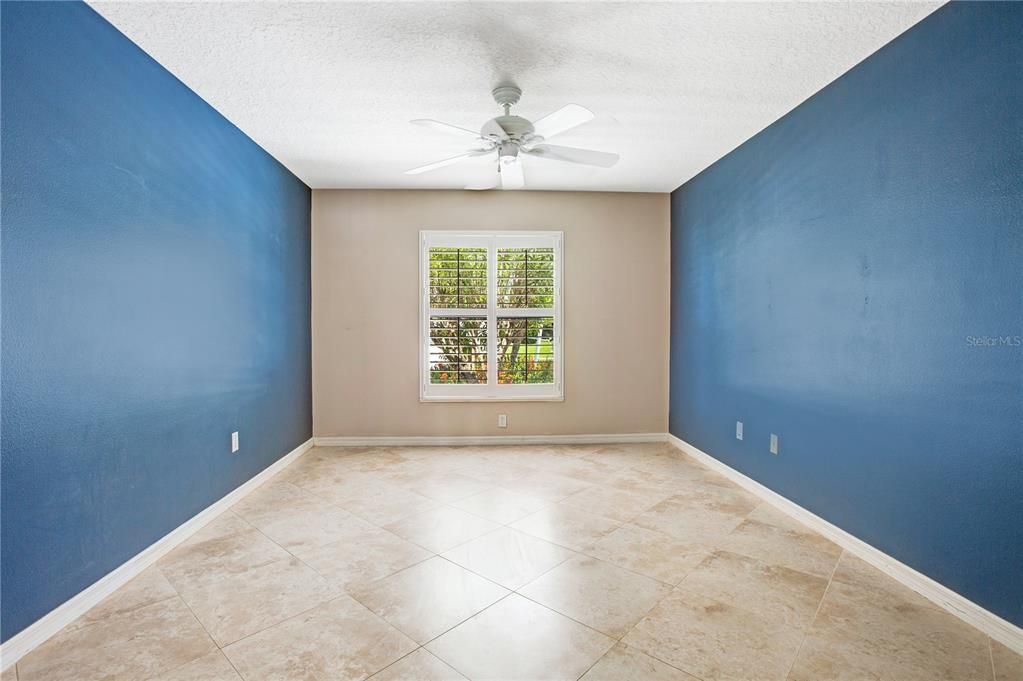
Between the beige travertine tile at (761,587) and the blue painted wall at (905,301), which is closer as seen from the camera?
the blue painted wall at (905,301)

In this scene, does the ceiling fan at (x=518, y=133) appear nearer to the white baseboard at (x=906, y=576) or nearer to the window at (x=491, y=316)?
the window at (x=491, y=316)

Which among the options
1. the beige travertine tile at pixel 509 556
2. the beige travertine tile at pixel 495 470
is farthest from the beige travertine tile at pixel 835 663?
the beige travertine tile at pixel 495 470

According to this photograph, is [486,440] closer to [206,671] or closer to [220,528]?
[220,528]

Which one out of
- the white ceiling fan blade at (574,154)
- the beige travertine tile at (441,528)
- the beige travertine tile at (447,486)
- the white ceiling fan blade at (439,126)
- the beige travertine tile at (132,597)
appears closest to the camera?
the beige travertine tile at (132,597)

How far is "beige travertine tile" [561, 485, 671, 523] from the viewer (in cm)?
293

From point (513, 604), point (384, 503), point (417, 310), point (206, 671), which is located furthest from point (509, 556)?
point (417, 310)

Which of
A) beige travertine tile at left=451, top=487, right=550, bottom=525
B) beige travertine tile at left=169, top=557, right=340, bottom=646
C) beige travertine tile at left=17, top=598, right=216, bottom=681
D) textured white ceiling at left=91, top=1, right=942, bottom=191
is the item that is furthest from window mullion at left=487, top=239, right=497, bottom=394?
beige travertine tile at left=17, top=598, right=216, bottom=681

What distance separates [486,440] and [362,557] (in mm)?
2351

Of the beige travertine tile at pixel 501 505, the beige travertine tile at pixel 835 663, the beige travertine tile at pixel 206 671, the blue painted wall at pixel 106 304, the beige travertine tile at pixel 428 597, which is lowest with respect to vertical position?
the beige travertine tile at pixel 835 663

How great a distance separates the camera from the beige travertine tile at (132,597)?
188cm

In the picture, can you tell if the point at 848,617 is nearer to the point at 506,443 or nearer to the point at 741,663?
the point at 741,663

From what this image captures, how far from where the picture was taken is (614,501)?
3115 mm

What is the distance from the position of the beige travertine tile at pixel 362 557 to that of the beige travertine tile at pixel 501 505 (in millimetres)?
552

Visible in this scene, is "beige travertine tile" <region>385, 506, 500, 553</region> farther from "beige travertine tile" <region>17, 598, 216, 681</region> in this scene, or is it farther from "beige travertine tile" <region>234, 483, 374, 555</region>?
"beige travertine tile" <region>17, 598, 216, 681</region>
